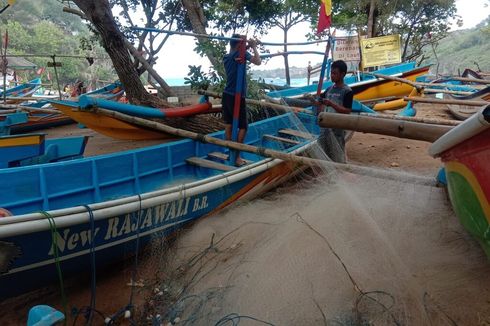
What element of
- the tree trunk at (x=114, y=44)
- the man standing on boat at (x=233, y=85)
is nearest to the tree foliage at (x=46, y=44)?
→ the tree trunk at (x=114, y=44)

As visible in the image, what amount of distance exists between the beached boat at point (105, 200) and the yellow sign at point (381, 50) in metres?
6.67

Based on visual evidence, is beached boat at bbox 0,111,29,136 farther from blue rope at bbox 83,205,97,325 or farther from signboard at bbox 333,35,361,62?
signboard at bbox 333,35,361,62

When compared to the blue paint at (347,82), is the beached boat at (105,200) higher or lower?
lower

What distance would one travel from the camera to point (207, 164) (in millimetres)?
4441

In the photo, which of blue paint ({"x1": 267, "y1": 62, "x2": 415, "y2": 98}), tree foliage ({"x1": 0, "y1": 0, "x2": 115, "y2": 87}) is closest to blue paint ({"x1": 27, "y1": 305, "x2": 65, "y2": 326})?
blue paint ({"x1": 267, "y1": 62, "x2": 415, "y2": 98})

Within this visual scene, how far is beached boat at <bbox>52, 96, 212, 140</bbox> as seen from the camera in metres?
4.64

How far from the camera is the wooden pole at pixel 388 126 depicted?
6.84 ft

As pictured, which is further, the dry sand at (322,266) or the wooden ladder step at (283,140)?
the wooden ladder step at (283,140)

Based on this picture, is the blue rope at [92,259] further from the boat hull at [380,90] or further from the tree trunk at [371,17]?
the tree trunk at [371,17]

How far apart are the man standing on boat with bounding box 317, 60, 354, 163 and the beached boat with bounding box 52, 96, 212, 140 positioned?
1.85m

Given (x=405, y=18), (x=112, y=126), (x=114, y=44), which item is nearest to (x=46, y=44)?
(x=405, y=18)

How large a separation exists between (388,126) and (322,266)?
1.15 metres

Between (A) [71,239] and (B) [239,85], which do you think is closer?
(A) [71,239]

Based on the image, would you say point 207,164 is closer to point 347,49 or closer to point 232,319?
point 232,319
